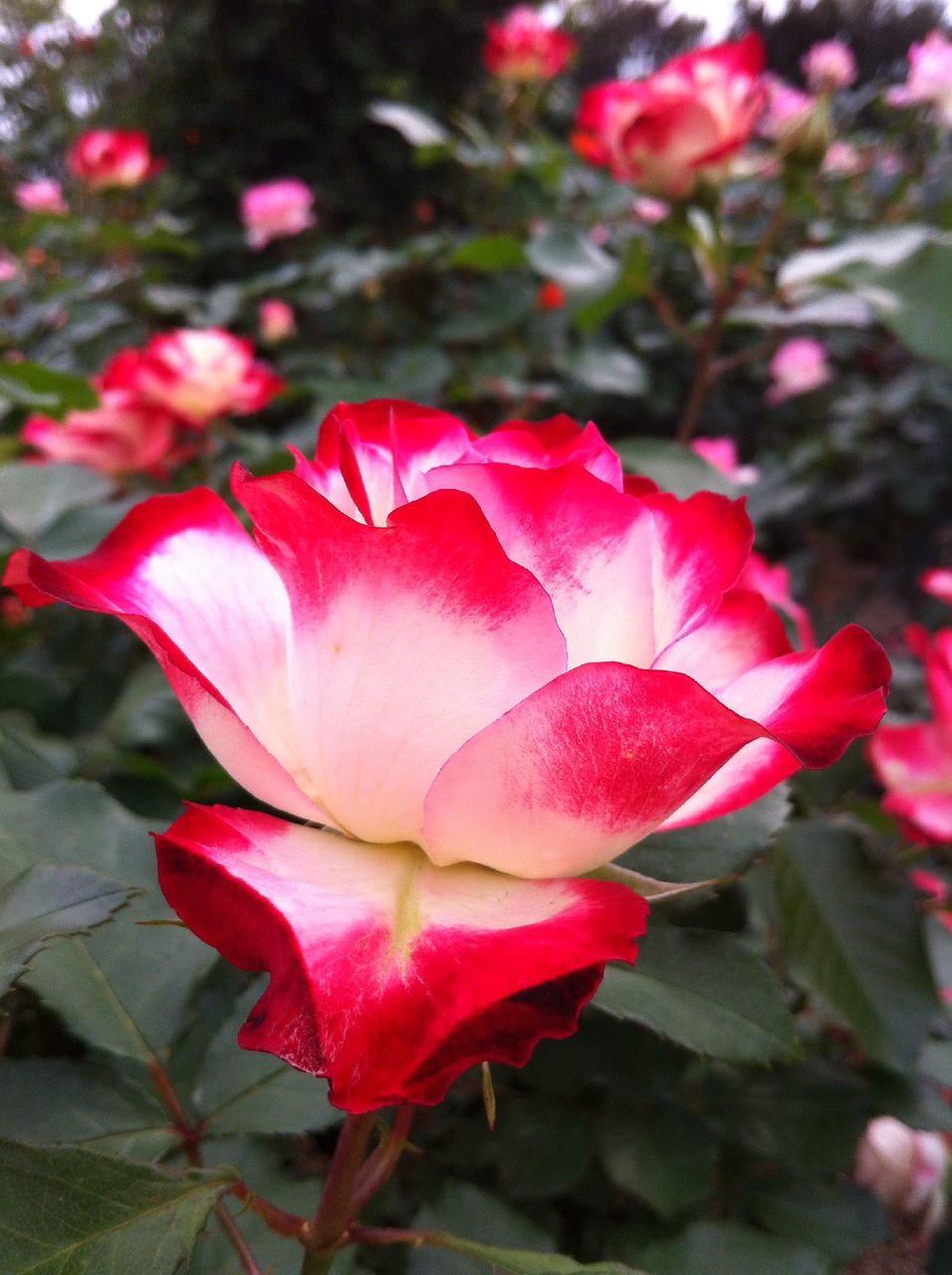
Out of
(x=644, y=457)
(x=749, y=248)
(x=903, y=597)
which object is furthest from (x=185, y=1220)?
(x=903, y=597)

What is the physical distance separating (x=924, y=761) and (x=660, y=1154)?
36cm

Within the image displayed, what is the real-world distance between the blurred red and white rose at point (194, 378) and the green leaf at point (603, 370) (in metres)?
0.48

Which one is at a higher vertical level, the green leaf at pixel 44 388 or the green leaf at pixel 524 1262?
the green leaf at pixel 44 388

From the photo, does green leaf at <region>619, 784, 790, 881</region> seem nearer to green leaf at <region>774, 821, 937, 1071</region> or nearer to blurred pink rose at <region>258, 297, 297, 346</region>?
green leaf at <region>774, 821, 937, 1071</region>

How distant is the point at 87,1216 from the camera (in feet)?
0.84

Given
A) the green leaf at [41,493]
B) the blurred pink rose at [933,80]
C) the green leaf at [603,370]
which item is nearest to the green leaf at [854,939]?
the green leaf at [41,493]

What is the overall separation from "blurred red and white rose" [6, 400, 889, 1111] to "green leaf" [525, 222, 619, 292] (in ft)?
2.54

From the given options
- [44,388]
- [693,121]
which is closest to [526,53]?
[693,121]

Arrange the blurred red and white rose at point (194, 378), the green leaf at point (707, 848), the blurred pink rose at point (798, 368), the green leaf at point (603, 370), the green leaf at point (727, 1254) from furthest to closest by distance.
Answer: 1. the blurred pink rose at point (798, 368)
2. the green leaf at point (603, 370)
3. the blurred red and white rose at point (194, 378)
4. the green leaf at point (727, 1254)
5. the green leaf at point (707, 848)

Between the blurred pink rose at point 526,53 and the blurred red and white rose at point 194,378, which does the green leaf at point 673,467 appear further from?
the blurred pink rose at point 526,53

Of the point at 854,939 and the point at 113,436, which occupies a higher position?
the point at 113,436

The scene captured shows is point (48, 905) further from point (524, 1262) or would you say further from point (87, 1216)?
point (524, 1262)

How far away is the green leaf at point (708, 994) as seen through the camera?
1.08 feet

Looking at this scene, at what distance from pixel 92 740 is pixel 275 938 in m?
0.50
